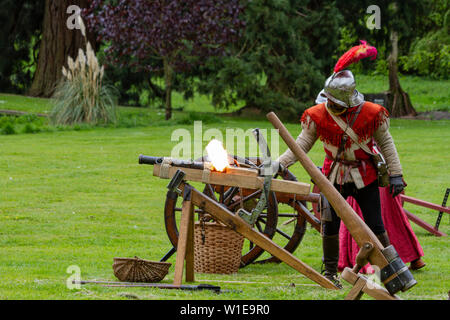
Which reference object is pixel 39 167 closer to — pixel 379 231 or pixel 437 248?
pixel 437 248

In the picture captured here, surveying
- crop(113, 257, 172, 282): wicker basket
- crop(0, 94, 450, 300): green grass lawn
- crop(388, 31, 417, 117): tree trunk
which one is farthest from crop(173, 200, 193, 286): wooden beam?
crop(388, 31, 417, 117): tree trunk

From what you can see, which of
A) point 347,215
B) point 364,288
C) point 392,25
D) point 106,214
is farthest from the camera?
point 392,25

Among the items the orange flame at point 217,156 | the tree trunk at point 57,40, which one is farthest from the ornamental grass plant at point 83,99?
the orange flame at point 217,156

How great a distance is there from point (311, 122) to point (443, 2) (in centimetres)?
2324

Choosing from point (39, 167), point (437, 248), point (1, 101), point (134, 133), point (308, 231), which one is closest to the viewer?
point (437, 248)

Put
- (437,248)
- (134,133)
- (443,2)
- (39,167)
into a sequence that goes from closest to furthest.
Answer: (437,248) → (39,167) → (134,133) → (443,2)

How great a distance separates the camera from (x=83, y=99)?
750 inches

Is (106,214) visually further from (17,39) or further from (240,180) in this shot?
(17,39)

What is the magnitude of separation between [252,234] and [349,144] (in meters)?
1.10

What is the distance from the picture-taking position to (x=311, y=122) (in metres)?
6.23

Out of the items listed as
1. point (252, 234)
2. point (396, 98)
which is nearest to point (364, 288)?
point (252, 234)

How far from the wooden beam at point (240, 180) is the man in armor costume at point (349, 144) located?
53 cm

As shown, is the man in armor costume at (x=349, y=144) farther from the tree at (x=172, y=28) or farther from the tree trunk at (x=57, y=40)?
the tree trunk at (x=57, y=40)
